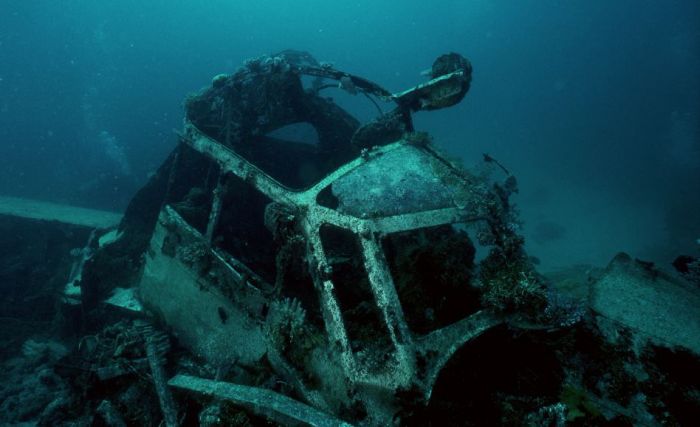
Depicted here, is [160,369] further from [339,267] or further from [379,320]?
[379,320]

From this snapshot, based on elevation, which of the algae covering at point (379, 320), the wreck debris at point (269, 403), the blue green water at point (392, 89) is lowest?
the wreck debris at point (269, 403)

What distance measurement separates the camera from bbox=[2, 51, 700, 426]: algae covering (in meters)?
2.51

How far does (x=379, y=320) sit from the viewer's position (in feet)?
8.76

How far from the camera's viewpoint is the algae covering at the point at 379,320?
2510 millimetres

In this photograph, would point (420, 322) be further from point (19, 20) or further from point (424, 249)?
point (19, 20)

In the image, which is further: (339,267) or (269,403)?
(339,267)

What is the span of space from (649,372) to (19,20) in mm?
97968

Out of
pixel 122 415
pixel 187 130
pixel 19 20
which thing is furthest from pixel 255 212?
pixel 19 20

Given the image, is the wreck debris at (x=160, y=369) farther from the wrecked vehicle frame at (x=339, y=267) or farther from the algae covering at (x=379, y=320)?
the wrecked vehicle frame at (x=339, y=267)

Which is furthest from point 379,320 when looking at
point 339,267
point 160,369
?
point 160,369

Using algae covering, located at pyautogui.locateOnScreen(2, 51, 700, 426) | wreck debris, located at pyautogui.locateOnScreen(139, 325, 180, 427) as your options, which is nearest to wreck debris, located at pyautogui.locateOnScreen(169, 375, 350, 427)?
algae covering, located at pyautogui.locateOnScreen(2, 51, 700, 426)

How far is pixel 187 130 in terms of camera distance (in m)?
4.64

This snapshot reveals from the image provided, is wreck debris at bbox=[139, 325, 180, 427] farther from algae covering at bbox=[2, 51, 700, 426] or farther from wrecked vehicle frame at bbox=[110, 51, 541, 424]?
wrecked vehicle frame at bbox=[110, 51, 541, 424]

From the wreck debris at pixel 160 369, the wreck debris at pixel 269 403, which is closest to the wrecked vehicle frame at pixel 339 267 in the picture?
the wreck debris at pixel 269 403
